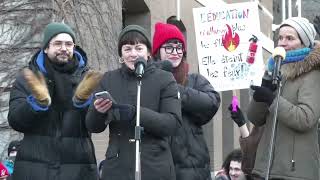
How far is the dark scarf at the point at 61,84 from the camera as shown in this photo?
17.4 ft

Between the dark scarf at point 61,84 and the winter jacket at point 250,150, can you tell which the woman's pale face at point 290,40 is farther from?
the dark scarf at point 61,84

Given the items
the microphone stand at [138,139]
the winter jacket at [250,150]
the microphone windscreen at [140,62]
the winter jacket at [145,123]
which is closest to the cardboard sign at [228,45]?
the winter jacket at [250,150]

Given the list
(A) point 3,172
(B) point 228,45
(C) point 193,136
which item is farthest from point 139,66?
(B) point 228,45

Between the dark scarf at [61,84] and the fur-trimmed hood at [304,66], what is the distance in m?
1.64

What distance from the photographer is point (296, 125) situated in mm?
4902

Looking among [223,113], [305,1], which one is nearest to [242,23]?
[223,113]

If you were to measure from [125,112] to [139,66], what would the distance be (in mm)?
337

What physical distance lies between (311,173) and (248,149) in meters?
0.83

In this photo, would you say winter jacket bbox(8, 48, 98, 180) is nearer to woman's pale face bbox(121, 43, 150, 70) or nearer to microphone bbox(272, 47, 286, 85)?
woman's pale face bbox(121, 43, 150, 70)

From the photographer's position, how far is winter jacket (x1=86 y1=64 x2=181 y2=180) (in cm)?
491

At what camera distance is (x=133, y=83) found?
5074 millimetres

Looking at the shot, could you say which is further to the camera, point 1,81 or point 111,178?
point 1,81

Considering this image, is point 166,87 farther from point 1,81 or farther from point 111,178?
point 1,81

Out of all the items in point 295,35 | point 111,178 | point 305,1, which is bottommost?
point 111,178
